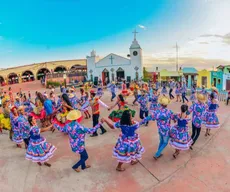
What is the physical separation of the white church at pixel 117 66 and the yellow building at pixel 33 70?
4.79 m

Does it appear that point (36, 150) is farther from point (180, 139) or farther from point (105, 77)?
point (105, 77)

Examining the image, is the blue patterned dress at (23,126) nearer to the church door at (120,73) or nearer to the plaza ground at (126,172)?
the plaza ground at (126,172)

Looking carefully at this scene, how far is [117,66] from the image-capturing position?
87.1ft

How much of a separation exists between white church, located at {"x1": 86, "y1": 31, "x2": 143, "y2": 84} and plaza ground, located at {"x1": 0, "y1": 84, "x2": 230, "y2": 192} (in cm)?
2072

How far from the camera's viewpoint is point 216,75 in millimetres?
18922

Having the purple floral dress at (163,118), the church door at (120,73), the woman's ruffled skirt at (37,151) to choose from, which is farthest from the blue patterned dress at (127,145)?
the church door at (120,73)

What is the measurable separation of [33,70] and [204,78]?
3098 centimetres

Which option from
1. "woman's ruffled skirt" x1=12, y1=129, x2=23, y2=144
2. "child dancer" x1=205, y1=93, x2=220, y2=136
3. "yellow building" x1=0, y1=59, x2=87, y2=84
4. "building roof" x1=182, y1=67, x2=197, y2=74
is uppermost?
"yellow building" x1=0, y1=59, x2=87, y2=84

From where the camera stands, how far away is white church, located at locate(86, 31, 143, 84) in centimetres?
2542

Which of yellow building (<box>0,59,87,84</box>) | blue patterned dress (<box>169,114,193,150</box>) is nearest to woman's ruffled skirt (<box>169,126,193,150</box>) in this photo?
blue patterned dress (<box>169,114,193,150</box>)

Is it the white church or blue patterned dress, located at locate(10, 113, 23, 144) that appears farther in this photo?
the white church

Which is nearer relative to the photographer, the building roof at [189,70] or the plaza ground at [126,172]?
the plaza ground at [126,172]

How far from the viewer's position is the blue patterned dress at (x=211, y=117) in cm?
582

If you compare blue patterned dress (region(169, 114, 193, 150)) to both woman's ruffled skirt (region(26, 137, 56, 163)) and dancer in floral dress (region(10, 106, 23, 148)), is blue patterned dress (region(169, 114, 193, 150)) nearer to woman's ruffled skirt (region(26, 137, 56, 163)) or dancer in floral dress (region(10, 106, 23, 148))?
woman's ruffled skirt (region(26, 137, 56, 163))
